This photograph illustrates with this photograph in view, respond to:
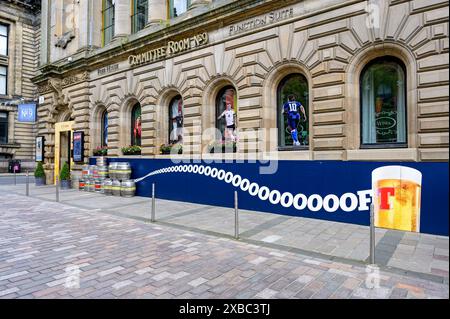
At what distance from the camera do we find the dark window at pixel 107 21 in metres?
19.5

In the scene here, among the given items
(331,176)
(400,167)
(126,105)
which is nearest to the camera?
(400,167)

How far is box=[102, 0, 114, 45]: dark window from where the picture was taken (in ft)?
64.0

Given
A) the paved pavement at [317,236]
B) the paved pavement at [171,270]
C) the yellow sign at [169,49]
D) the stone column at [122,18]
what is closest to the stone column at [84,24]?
the stone column at [122,18]

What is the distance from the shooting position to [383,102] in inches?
366

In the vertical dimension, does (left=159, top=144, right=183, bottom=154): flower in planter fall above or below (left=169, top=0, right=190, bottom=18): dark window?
below

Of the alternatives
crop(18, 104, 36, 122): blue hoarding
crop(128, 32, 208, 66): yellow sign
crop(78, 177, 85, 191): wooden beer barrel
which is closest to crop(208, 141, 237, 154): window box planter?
crop(128, 32, 208, 66): yellow sign

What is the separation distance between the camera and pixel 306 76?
1035 centimetres

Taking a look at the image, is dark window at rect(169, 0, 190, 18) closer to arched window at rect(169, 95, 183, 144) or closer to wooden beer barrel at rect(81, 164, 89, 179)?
arched window at rect(169, 95, 183, 144)

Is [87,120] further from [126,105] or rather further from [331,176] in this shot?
[331,176]

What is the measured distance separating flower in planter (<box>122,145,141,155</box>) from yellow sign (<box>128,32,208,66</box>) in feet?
13.8

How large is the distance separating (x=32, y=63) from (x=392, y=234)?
154ft

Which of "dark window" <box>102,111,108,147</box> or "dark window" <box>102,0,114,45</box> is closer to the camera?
"dark window" <box>102,111,108,147</box>

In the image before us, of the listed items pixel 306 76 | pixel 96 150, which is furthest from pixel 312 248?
pixel 96 150

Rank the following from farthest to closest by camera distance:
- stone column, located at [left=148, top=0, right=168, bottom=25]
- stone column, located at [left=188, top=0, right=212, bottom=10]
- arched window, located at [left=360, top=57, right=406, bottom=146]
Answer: stone column, located at [left=148, top=0, right=168, bottom=25] < stone column, located at [left=188, top=0, right=212, bottom=10] < arched window, located at [left=360, top=57, right=406, bottom=146]
